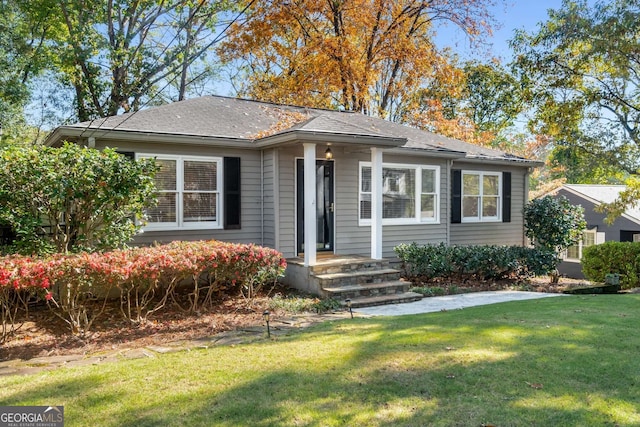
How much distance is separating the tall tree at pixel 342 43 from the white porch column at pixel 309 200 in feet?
35.1

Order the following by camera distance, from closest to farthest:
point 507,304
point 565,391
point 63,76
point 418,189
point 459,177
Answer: point 565,391 < point 507,304 < point 418,189 < point 459,177 < point 63,76

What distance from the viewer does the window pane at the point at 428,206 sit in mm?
11484

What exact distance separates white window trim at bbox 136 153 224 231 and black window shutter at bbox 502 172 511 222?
815cm

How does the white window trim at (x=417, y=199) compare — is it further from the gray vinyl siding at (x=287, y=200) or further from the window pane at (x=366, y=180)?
the gray vinyl siding at (x=287, y=200)

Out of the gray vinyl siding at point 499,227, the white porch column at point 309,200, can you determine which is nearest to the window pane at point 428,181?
the gray vinyl siding at point 499,227

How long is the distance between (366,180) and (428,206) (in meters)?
1.98

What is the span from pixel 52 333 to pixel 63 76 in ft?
54.7

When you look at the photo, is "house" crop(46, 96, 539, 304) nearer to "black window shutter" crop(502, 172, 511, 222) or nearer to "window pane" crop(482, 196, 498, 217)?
"window pane" crop(482, 196, 498, 217)

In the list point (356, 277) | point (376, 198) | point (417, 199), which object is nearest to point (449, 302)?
point (356, 277)

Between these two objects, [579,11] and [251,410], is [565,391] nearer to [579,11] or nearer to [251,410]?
[251,410]

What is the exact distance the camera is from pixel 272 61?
65.7ft

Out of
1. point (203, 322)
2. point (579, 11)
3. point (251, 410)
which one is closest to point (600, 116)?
point (579, 11)

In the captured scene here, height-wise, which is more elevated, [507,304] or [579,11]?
[579,11]

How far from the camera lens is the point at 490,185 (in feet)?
43.1
